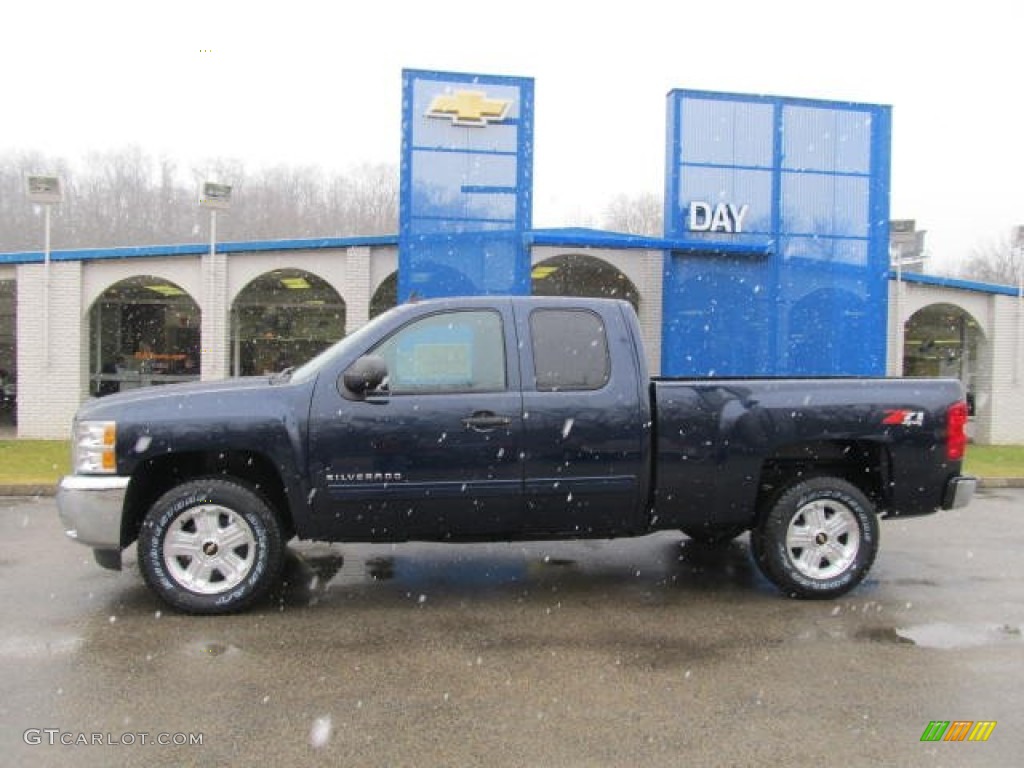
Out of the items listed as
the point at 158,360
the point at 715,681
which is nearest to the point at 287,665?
the point at 715,681

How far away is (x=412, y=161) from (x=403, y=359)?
1074 cm

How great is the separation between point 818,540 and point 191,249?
1398cm

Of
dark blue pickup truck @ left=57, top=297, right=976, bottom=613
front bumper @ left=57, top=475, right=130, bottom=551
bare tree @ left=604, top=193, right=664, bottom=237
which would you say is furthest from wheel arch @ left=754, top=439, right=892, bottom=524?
bare tree @ left=604, top=193, right=664, bottom=237

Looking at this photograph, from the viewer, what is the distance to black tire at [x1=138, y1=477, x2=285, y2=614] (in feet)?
17.5

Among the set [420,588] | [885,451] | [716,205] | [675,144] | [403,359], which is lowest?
[420,588]

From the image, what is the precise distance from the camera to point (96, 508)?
5.26 metres

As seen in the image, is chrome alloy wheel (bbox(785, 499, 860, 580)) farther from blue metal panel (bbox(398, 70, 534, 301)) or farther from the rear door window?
blue metal panel (bbox(398, 70, 534, 301))

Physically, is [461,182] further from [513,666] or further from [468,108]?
[513,666]

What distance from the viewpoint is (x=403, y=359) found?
18.2ft

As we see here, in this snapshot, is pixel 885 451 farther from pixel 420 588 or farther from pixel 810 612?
pixel 420 588

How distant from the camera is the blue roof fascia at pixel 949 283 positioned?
60.4 ft

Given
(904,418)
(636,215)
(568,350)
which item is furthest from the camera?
(636,215)

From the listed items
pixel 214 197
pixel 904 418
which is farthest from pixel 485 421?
pixel 214 197

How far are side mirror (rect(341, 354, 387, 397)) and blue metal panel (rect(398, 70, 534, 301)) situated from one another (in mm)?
10392
